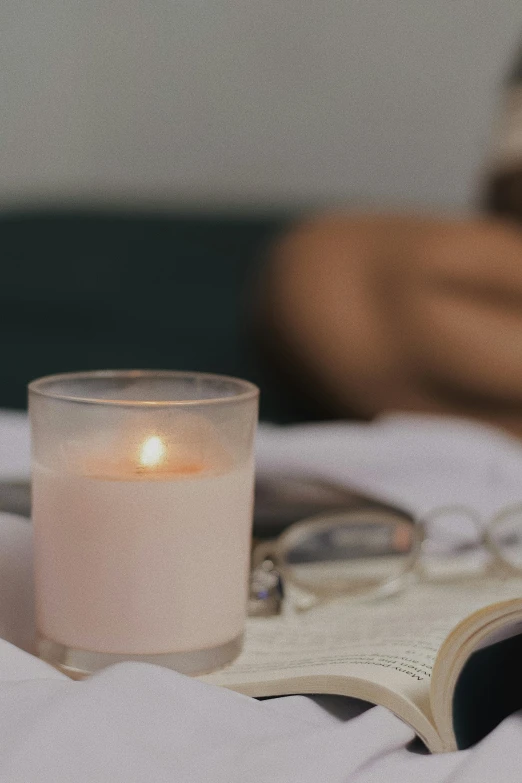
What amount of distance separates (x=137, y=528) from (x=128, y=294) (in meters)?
1.32

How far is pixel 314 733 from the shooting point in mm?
324

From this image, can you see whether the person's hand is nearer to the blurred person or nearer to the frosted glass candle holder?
the blurred person

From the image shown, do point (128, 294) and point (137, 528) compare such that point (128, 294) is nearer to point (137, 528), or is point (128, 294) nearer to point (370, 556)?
point (370, 556)

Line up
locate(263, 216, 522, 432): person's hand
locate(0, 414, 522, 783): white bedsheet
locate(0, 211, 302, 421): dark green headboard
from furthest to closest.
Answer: locate(0, 211, 302, 421): dark green headboard < locate(263, 216, 522, 432): person's hand < locate(0, 414, 522, 783): white bedsheet

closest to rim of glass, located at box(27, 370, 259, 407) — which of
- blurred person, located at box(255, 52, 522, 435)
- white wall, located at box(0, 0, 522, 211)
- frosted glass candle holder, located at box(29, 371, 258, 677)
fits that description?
frosted glass candle holder, located at box(29, 371, 258, 677)

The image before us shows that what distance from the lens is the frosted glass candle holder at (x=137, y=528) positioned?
15.9 inches

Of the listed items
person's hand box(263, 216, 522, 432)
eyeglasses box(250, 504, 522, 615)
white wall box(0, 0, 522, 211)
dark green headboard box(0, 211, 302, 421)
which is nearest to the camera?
eyeglasses box(250, 504, 522, 615)

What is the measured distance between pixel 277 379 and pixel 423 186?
154cm

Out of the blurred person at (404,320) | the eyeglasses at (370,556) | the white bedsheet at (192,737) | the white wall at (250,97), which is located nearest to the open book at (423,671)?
the white bedsheet at (192,737)

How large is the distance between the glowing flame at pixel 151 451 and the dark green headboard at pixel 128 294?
86 cm

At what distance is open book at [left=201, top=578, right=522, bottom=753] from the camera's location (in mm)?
353

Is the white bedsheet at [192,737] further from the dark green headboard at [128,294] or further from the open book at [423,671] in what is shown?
the dark green headboard at [128,294]

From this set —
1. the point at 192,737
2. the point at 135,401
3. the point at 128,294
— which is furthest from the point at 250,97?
the point at 192,737

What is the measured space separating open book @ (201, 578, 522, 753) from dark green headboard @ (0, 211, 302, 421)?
847 millimetres
